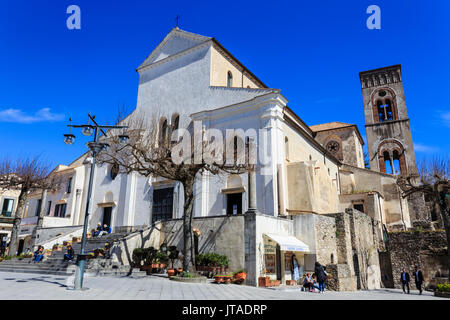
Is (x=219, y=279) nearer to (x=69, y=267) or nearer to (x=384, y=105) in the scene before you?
(x=69, y=267)

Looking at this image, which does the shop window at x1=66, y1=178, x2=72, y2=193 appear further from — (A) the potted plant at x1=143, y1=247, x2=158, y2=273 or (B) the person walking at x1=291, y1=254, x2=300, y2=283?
(B) the person walking at x1=291, y1=254, x2=300, y2=283

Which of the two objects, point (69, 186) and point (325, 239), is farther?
point (69, 186)

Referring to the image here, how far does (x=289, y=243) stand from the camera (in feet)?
51.8

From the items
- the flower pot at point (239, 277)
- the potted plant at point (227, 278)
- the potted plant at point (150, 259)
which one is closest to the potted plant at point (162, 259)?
the potted plant at point (150, 259)

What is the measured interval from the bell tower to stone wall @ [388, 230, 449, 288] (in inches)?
593

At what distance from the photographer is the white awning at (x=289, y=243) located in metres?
15.2

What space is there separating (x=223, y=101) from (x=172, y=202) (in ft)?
27.2

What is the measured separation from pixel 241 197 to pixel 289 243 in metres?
5.78

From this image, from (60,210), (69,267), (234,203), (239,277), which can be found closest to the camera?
(239,277)

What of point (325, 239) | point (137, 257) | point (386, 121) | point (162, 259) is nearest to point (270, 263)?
point (325, 239)

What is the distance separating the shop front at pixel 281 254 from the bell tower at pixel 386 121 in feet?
91.6

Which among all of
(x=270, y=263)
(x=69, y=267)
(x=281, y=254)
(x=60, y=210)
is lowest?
(x=69, y=267)

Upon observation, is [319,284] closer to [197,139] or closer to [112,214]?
[197,139]
